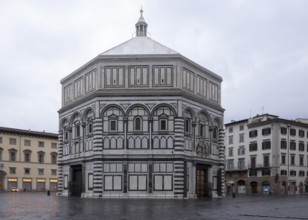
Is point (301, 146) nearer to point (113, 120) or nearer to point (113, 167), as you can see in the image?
point (113, 120)

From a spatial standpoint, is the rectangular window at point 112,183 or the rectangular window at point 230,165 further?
the rectangular window at point 230,165

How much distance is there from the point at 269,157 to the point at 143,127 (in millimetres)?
44865

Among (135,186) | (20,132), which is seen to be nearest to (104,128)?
(135,186)

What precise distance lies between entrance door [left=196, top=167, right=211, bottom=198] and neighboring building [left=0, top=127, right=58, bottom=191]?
54.6 metres

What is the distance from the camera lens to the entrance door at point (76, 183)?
198ft

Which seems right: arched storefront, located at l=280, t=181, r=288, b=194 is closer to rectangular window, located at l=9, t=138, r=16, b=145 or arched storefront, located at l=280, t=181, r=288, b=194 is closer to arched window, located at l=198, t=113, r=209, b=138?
arched window, located at l=198, t=113, r=209, b=138

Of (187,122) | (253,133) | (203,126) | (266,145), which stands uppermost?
(187,122)

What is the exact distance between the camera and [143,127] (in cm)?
5450

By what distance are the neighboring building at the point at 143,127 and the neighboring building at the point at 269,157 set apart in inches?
1375

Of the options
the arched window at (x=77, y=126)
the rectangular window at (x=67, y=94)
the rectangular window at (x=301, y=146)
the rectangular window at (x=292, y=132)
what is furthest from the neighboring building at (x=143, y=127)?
the rectangular window at (x=301, y=146)

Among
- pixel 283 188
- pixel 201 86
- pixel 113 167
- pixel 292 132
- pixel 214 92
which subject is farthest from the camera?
pixel 292 132

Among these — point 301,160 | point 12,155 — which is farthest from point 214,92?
point 12,155

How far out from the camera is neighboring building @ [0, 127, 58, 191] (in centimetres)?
10069

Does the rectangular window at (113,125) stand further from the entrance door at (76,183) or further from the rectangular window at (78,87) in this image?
the rectangular window at (78,87)
